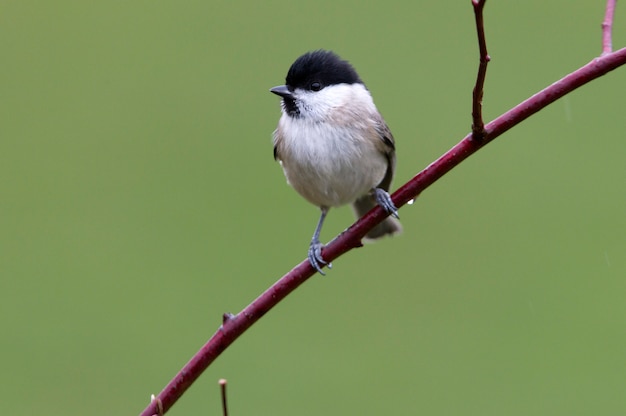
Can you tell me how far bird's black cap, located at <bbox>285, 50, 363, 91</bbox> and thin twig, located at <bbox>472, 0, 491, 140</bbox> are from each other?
1025mm

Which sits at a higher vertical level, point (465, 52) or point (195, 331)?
point (465, 52)

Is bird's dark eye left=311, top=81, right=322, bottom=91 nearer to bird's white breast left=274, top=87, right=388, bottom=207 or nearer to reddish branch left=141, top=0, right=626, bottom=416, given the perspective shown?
bird's white breast left=274, top=87, right=388, bottom=207

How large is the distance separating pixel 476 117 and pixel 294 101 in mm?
1044

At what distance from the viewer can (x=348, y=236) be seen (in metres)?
1.65

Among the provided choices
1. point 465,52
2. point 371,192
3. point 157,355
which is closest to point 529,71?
point 465,52

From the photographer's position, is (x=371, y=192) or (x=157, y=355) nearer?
(x=371, y=192)

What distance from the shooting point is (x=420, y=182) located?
148 cm

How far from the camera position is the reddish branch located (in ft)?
4.29

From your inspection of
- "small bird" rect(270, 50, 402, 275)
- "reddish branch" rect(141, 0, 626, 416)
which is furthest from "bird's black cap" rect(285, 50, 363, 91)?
"reddish branch" rect(141, 0, 626, 416)

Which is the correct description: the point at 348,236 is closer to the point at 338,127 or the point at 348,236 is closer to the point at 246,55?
the point at 338,127

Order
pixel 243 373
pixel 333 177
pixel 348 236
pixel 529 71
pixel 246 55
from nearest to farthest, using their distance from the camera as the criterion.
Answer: pixel 348 236 < pixel 333 177 < pixel 243 373 < pixel 529 71 < pixel 246 55

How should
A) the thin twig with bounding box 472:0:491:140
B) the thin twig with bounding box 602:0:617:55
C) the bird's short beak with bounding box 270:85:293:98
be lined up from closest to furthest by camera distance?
1. the thin twig with bounding box 472:0:491:140
2. the thin twig with bounding box 602:0:617:55
3. the bird's short beak with bounding box 270:85:293:98

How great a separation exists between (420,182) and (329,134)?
0.88 meters

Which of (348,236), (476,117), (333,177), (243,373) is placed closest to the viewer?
(476,117)
